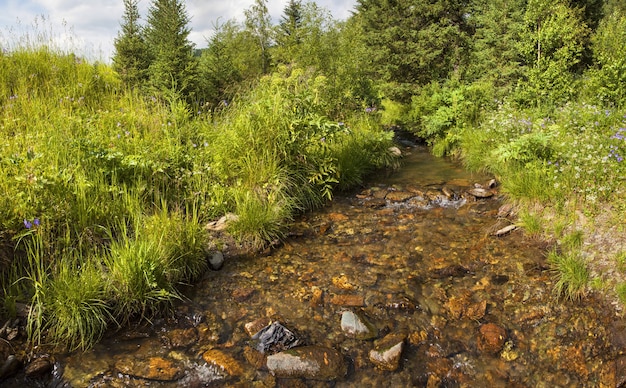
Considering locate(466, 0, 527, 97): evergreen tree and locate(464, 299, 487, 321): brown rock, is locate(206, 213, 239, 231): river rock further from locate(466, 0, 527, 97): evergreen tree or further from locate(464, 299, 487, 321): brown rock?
locate(466, 0, 527, 97): evergreen tree

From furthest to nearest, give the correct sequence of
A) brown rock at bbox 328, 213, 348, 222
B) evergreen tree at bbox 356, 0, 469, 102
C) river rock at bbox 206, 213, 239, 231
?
evergreen tree at bbox 356, 0, 469, 102
brown rock at bbox 328, 213, 348, 222
river rock at bbox 206, 213, 239, 231

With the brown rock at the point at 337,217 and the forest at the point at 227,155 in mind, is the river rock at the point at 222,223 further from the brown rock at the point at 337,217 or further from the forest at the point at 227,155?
the brown rock at the point at 337,217

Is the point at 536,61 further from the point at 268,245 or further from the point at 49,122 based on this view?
the point at 49,122

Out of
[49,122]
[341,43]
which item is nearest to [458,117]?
[341,43]

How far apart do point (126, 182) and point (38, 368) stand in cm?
243

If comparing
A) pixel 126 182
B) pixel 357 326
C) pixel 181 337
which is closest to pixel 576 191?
pixel 357 326

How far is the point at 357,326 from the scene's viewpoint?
3459 millimetres

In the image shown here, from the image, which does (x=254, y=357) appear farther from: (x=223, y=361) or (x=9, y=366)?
(x=9, y=366)

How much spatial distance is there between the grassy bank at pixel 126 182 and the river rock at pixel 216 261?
16 centimetres

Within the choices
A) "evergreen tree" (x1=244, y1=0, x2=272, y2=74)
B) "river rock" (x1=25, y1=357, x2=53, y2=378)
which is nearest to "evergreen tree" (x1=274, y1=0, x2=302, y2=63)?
"evergreen tree" (x1=244, y1=0, x2=272, y2=74)

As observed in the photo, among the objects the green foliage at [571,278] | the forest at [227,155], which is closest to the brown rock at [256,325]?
the forest at [227,155]

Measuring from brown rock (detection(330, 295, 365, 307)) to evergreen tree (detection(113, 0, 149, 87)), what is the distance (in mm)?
8650

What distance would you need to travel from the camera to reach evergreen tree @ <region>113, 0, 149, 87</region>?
10125 millimetres

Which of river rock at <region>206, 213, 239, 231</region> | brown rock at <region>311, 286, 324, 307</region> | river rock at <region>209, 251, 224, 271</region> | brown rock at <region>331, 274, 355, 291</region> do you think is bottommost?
brown rock at <region>311, 286, 324, 307</region>
